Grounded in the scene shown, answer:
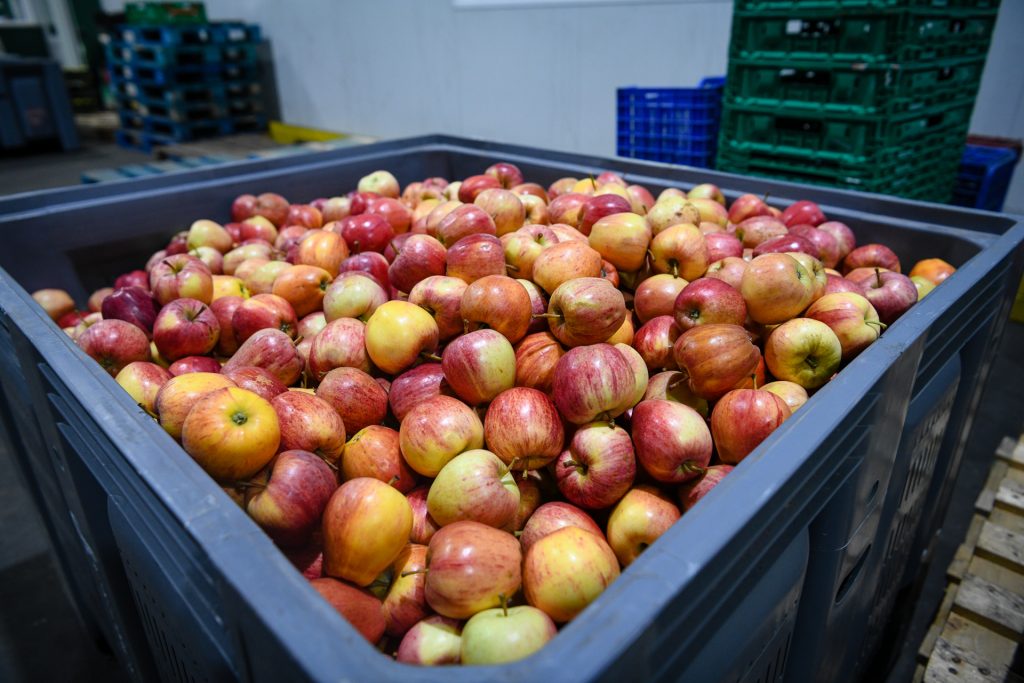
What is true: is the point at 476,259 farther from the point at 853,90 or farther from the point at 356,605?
the point at 853,90

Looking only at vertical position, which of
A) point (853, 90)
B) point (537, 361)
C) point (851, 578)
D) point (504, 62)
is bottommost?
point (851, 578)

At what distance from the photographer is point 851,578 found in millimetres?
1287

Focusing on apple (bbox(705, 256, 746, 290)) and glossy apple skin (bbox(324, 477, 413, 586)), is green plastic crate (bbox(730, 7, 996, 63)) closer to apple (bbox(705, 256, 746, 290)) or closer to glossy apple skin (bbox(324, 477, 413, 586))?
apple (bbox(705, 256, 746, 290))

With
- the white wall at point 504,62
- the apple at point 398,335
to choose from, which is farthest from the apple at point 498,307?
the white wall at point 504,62

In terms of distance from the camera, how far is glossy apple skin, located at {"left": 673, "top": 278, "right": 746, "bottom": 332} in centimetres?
147

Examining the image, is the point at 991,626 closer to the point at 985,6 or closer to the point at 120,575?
the point at 120,575

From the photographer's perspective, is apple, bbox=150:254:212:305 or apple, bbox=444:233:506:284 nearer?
apple, bbox=444:233:506:284

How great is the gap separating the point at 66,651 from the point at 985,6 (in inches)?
194

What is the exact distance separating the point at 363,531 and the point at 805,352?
101 cm

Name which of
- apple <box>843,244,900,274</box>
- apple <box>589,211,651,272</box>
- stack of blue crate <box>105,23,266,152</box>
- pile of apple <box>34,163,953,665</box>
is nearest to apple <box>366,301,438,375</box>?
pile of apple <box>34,163,953,665</box>

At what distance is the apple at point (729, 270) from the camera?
1.66m

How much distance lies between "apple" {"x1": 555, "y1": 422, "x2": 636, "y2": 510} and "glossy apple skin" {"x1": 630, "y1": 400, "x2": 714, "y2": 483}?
4cm

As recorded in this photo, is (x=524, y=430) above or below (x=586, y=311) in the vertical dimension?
below

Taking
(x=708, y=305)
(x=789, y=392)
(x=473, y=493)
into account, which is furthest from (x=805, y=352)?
(x=473, y=493)
